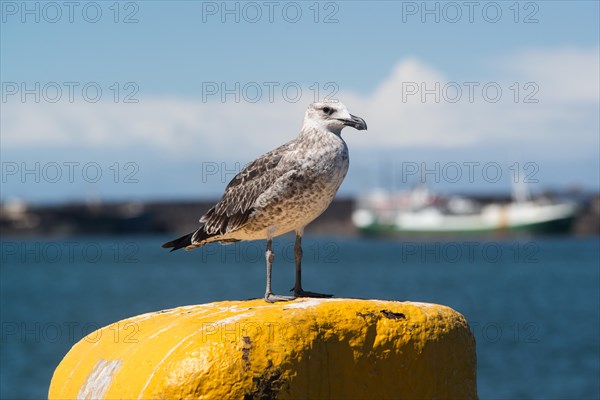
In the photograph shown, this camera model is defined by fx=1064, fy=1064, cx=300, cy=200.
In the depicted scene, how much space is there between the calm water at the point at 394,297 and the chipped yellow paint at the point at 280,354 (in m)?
12.8

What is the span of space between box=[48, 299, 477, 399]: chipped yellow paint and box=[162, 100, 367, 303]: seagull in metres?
0.77

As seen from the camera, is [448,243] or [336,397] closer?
[336,397]

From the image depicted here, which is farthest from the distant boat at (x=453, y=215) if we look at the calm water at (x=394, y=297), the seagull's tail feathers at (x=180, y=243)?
the seagull's tail feathers at (x=180, y=243)

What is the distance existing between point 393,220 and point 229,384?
107 meters

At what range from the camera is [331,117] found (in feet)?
24.0

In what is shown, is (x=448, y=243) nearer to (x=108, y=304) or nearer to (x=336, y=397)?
(x=108, y=304)

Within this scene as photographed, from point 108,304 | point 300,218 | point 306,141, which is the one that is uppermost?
point 306,141

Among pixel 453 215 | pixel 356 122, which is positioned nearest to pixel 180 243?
pixel 356 122

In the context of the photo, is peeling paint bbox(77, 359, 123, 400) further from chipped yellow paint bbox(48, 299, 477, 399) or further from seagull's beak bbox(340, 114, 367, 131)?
seagull's beak bbox(340, 114, 367, 131)

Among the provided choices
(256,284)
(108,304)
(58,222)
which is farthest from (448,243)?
(108,304)

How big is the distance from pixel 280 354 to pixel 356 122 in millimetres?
1864

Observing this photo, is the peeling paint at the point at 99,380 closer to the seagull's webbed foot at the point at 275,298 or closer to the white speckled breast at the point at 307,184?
the seagull's webbed foot at the point at 275,298

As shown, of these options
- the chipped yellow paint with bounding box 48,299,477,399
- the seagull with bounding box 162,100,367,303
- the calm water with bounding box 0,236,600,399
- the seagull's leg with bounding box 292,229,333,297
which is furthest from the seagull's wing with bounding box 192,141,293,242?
the calm water with bounding box 0,236,600,399

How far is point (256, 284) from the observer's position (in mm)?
54031
